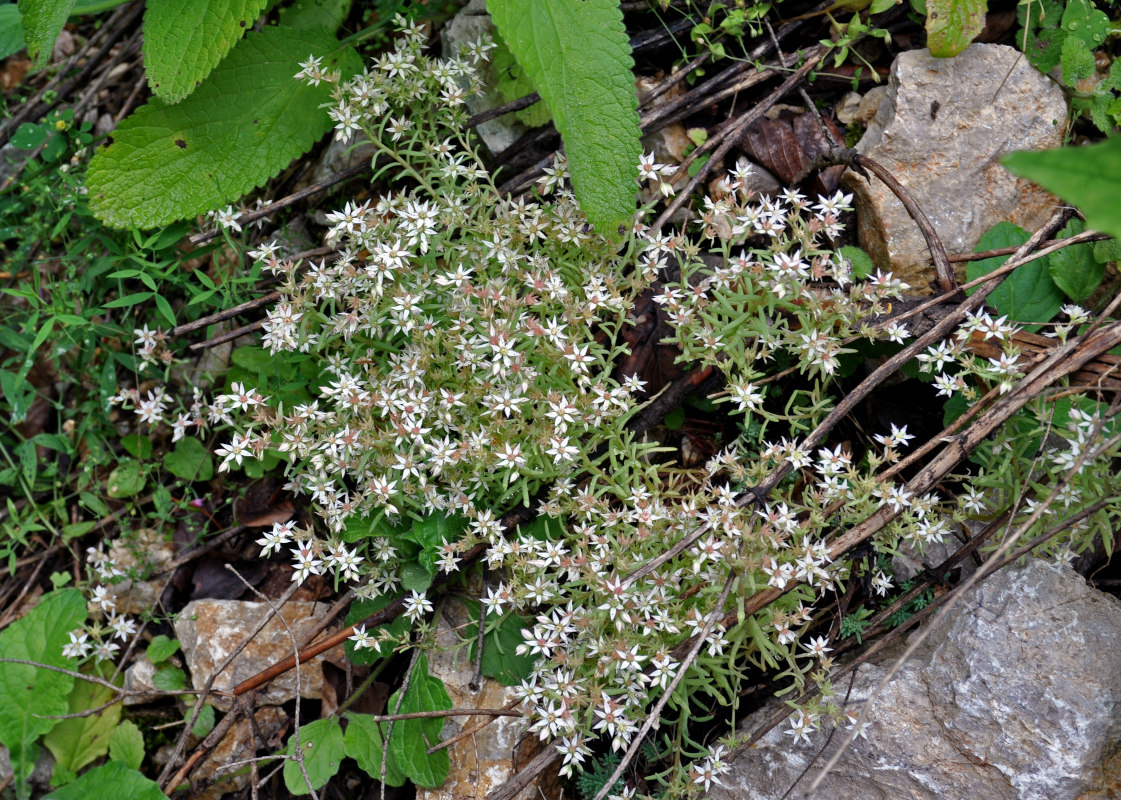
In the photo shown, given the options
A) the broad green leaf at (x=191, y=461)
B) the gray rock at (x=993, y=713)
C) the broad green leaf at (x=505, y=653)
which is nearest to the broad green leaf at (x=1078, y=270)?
the gray rock at (x=993, y=713)

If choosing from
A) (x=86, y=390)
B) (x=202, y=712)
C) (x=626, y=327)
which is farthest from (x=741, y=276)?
(x=86, y=390)

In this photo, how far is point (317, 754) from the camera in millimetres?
3186

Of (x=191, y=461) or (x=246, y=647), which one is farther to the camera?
(x=191, y=461)

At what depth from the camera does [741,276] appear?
307 centimetres

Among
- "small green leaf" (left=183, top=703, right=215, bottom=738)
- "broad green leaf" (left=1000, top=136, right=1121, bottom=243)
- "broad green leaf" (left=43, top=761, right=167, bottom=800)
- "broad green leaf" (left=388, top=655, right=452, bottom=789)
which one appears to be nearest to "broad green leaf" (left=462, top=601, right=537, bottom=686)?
"broad green leaf" (left=388, top=655, right=452, bottom=789)

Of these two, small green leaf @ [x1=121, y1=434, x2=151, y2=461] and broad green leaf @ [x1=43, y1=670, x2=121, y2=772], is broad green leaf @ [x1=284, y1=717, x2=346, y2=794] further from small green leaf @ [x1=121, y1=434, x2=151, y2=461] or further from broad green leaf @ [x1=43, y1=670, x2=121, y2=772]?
small green leaf @ [x1=121, y1=434, x2=151, y2=461]

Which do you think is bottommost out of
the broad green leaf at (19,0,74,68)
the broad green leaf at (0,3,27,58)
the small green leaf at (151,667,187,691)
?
the small green leaf at (151,667,187,691)

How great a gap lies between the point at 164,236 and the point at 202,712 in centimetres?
219

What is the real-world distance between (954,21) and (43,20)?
372 centimetres

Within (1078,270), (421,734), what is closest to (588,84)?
(1078,270)

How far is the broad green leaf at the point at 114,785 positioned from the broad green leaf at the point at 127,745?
102 millimetres

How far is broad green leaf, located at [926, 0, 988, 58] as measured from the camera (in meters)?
3.33

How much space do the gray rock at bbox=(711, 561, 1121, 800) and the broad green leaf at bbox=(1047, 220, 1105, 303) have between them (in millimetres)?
1079

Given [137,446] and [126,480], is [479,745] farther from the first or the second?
[137,446]
